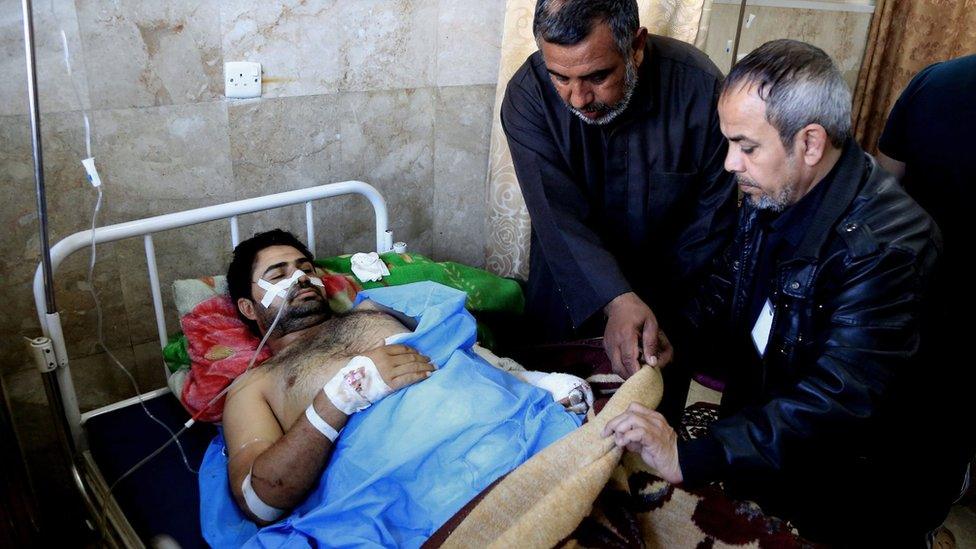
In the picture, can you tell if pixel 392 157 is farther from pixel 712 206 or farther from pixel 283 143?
pixel 712 206

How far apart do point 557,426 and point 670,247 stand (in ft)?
2.23

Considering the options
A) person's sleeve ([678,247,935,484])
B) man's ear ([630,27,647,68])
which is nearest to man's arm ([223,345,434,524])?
person's sleeve ([678,247,935,484])

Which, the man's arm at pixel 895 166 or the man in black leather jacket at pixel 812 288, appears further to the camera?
the man's arm at pixel 895 166

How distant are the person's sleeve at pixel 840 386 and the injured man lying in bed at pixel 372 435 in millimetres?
376

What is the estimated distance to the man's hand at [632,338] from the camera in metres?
1.65

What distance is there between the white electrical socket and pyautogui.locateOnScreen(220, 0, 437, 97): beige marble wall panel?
2 centimetres

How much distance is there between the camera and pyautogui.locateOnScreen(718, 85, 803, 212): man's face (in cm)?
137

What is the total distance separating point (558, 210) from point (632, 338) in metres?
0.42

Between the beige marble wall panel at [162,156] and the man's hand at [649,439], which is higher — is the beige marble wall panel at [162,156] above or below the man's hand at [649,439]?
above

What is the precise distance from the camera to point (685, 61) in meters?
1.92

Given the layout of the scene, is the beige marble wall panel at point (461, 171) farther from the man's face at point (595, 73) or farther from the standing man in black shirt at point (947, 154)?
the standing man in black shirt at point (947, 154)

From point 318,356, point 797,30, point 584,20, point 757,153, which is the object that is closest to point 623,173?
point 584,20

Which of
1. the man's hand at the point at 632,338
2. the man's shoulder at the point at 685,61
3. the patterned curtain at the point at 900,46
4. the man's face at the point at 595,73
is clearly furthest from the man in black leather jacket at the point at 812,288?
the patterned curtain at the point at 900,46

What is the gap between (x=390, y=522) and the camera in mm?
1537
